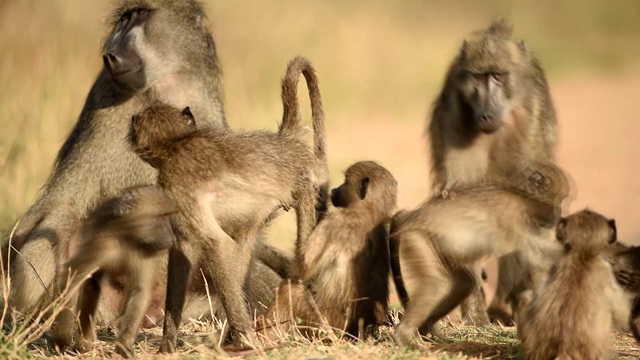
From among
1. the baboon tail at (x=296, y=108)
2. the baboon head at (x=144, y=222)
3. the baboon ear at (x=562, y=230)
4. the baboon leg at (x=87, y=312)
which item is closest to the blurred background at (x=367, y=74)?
the baboon tail at (x=296, y=108)

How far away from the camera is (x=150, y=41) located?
5930mm

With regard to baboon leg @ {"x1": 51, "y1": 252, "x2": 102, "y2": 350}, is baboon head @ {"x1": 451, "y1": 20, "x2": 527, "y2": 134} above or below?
above

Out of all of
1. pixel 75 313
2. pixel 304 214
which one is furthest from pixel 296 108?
pixel 75 313

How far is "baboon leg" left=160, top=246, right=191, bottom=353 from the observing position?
15.4 ft

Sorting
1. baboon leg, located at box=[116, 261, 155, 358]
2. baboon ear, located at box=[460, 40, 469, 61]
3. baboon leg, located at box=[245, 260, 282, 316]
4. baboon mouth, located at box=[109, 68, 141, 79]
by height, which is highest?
baboon ear, located at box=[460, 40, 469, 61]

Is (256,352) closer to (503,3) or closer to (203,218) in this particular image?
(203,218)

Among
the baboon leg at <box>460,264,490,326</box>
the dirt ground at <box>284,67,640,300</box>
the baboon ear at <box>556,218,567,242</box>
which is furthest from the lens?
the dirt ground at <box>284,67,640,300</box>

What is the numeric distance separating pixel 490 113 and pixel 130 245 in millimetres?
2051

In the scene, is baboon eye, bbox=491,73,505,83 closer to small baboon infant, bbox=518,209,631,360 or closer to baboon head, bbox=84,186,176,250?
small baboon infant, bbox=518,209,631,360

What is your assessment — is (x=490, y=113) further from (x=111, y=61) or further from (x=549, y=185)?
(x=111, y=61)

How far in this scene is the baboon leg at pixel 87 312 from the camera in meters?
4.81

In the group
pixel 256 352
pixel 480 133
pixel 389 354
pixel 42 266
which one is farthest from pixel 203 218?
pixel 480 133

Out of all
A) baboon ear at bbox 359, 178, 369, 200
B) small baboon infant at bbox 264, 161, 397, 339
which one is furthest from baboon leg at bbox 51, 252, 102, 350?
baboon ear at bbox 359, 178, 369, 200

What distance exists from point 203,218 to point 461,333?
1.56m
